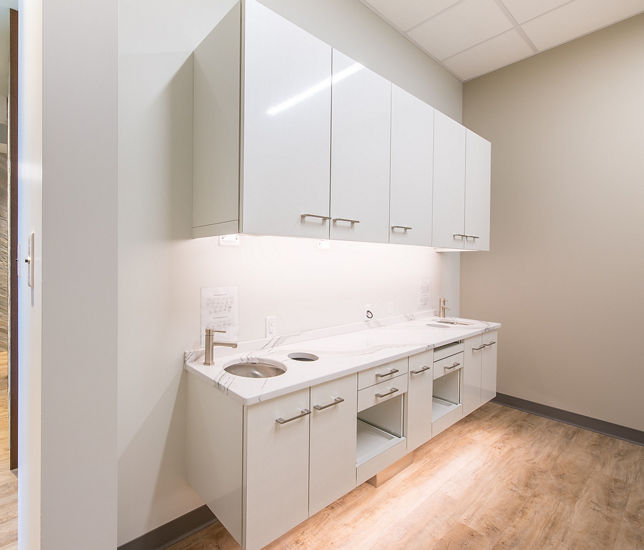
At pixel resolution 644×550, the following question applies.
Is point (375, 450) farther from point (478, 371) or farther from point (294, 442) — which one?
point (478, 371)

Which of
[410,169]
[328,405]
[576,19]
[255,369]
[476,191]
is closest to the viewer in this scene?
[328,405]

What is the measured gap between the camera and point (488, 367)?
262 centimetres

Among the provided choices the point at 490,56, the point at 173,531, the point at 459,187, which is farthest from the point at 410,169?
the point at 173,531

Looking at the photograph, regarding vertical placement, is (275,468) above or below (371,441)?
above

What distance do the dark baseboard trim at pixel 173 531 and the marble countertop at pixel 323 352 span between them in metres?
0.70

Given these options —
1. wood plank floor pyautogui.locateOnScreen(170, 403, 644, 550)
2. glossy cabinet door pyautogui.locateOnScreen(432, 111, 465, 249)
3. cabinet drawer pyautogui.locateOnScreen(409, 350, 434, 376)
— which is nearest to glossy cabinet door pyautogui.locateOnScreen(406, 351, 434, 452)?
cabinet drawer pyautogui.locateOnScreen(409, 350, 434, 376)

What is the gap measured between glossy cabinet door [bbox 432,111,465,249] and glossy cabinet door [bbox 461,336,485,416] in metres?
0.70

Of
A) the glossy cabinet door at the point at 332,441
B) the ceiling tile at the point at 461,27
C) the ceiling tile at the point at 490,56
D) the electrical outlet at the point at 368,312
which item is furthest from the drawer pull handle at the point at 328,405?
the ceiling tile at the point at 490,56

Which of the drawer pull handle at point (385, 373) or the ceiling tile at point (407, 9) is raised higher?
the ceiling tile at point (407, 9)

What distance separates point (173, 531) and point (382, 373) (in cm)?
116

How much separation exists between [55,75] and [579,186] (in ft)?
10.7

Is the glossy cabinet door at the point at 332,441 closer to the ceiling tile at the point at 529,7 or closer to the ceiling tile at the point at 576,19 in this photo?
the ceiling tile at the point at 529,7

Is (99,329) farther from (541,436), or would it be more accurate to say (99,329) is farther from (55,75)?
(541,436)

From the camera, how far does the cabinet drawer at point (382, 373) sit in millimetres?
1614
